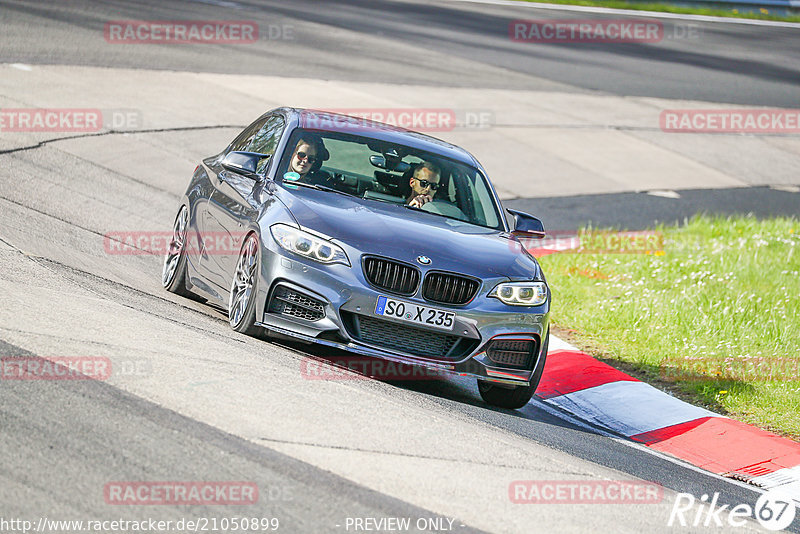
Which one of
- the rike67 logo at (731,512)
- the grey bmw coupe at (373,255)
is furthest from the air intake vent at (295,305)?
the rike67 logo at (731,512)

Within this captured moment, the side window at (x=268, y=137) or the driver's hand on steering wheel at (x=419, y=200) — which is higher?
the side window at (x=268, y=137)

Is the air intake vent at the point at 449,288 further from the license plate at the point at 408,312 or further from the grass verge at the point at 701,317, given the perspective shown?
the grass verge at the point at 701,317

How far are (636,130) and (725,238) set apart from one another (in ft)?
25.5

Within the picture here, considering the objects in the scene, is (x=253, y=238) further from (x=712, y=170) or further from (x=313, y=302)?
(x=712, y=170)

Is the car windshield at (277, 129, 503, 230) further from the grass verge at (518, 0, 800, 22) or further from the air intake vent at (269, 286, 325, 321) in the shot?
the grass verge at (518, 0, 800, 22)

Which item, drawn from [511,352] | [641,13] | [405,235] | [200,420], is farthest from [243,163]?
[641,13]

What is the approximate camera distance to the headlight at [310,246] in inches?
295

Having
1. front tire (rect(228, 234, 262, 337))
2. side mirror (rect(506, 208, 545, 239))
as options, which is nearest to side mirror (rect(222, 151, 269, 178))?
front tire (rect(228, 234, 262, 337))

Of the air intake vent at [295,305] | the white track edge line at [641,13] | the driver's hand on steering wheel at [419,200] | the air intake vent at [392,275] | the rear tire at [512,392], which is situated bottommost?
the rear tire at [512,392]

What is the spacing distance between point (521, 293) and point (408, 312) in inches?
35.3

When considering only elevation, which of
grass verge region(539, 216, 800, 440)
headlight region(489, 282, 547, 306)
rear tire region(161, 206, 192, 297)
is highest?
headlight region(489, 282, 547, 306)

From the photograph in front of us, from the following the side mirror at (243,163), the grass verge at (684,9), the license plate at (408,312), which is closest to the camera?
the license plate at (408,312)

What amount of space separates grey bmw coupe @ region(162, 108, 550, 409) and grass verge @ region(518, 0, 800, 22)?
2956 centimetres

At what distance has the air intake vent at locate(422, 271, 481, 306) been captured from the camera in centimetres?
754
